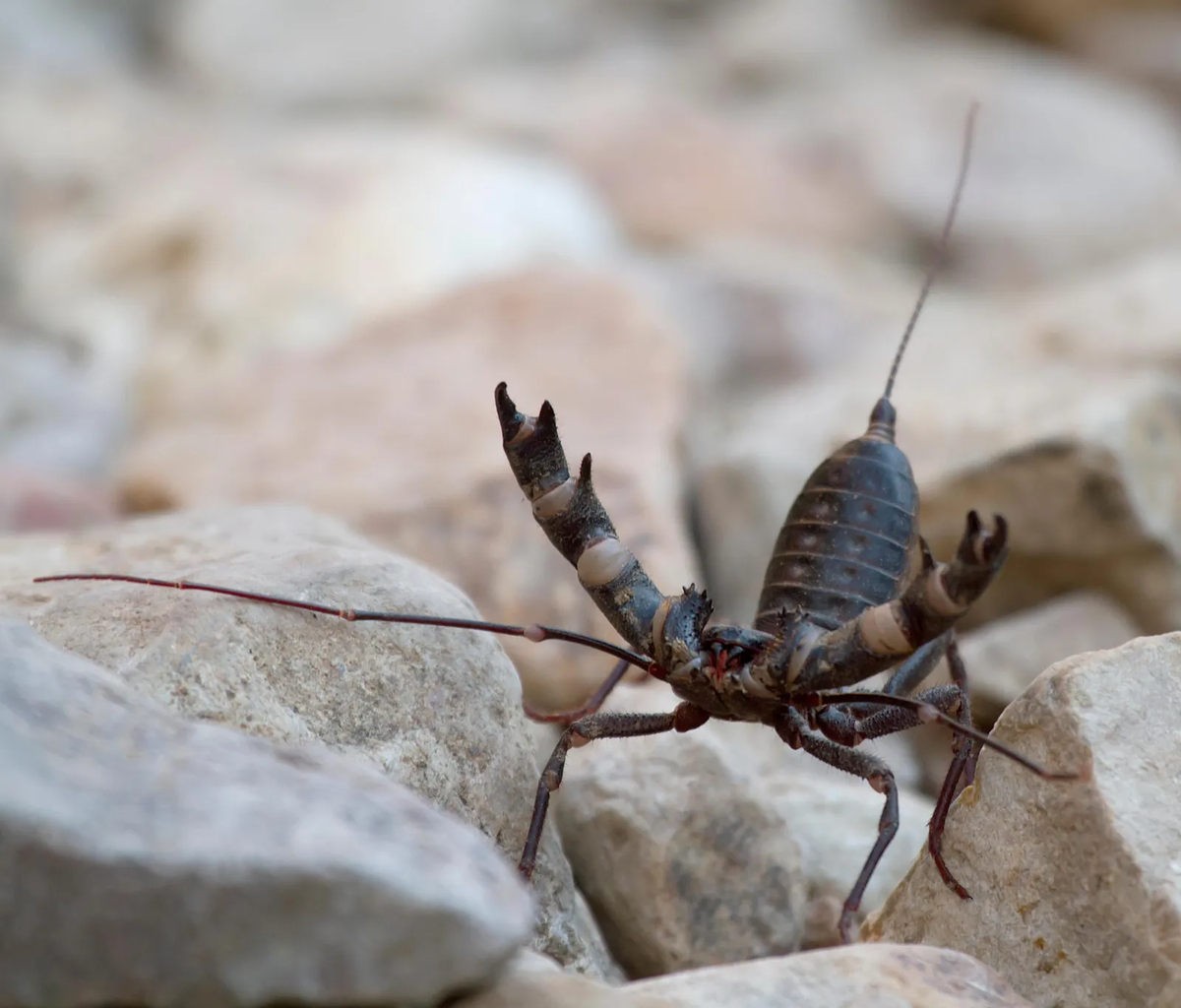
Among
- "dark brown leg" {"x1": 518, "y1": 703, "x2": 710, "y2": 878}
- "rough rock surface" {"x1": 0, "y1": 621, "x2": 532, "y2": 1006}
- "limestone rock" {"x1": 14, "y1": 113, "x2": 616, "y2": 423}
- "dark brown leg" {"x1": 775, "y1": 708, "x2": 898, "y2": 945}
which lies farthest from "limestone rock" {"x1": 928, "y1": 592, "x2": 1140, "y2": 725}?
"limestone rock" {"x1": 14, "y1": 113, "x2": 616, "y2": 423}

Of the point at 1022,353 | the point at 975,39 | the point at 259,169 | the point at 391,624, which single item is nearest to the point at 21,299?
the point at 259,169

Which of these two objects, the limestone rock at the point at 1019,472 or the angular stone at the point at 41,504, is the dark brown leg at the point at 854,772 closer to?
the limestone rock at the point at 1019,472

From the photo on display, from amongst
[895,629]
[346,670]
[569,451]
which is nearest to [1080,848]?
[895,629]

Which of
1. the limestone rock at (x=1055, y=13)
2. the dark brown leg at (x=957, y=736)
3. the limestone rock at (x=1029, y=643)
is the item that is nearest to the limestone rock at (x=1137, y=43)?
the limestone rock at (x=1055, y=13)

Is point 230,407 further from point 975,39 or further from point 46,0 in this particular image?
point 975,39

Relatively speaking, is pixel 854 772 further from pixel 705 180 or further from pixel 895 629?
pixel 705 180

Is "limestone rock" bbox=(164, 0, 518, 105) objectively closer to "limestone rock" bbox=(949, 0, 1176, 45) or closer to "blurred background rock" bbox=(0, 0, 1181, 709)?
"blurred background rock" bbox=(0, 0, 1181, 709)

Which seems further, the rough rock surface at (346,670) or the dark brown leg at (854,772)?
the dark brown leg at (854,772)
